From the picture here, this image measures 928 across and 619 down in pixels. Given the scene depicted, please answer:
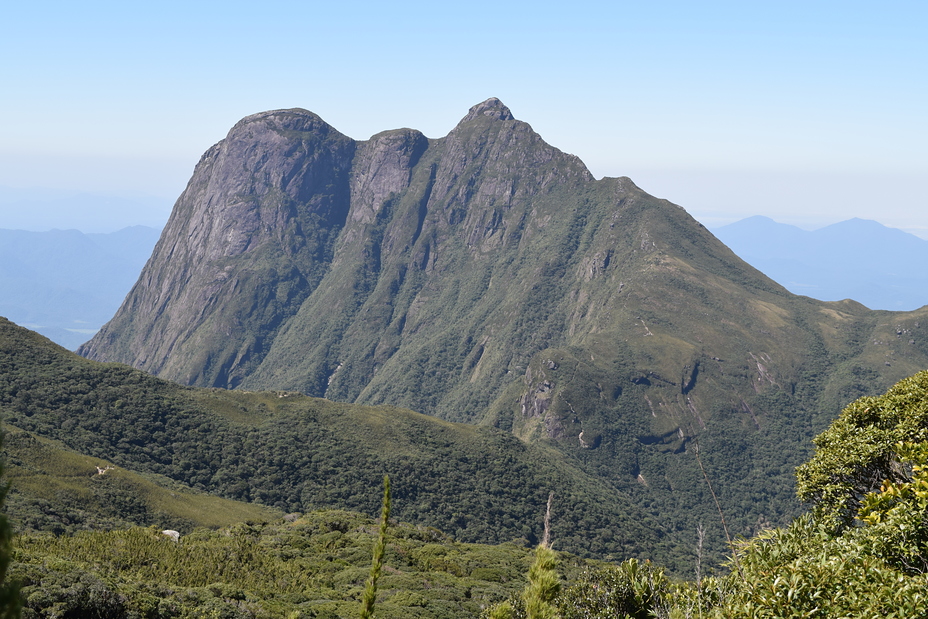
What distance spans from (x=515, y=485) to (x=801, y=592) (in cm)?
17683

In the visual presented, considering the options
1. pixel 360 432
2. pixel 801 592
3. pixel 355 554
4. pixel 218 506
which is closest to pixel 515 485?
pixel 360 432

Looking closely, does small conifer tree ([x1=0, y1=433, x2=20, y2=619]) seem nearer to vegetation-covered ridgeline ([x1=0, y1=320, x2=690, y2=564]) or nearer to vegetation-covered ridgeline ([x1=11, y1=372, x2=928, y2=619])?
vegetation-covered ridgeline ([x1=11, y1=372, x2=928, y2=619])

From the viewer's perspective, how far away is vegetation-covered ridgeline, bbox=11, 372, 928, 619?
2122cm

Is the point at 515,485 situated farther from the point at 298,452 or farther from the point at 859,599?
the point at 859,599

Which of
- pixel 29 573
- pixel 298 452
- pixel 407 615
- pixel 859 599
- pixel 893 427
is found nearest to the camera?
pixel 859 599

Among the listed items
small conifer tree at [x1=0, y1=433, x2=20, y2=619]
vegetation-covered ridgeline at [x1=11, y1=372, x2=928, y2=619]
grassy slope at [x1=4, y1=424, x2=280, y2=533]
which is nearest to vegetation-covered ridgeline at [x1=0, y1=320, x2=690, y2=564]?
grassy slope at [x1=4, y1=424, x2=280, y2=533]

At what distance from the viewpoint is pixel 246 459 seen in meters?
164

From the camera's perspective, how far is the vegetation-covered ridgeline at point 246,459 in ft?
414

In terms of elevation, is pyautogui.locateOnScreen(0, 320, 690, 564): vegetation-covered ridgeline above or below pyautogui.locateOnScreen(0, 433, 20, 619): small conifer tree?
below

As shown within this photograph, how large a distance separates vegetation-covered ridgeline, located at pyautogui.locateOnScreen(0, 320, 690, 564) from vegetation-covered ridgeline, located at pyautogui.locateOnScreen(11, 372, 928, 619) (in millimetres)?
43262

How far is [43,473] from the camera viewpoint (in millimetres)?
108875

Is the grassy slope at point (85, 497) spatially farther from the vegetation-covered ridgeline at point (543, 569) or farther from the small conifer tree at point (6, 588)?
the small conifer tree at point (6, 588)

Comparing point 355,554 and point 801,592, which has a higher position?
point 801,592

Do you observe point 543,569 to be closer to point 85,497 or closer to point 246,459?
point 85,497
